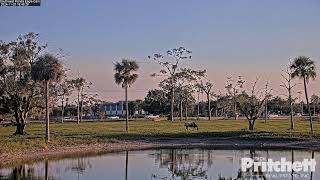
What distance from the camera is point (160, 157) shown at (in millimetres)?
38562

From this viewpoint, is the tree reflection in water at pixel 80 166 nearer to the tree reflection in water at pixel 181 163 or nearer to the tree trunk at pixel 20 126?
the tree reflection in water at pixel 181 163

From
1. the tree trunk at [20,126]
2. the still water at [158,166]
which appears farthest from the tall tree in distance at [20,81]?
the still water at [158,166]

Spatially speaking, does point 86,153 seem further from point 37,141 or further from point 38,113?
point 38,113

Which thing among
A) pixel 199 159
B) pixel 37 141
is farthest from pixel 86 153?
pixel 199 159

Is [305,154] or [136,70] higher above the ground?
[136,70]

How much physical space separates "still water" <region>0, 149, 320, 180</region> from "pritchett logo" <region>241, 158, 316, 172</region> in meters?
0.51

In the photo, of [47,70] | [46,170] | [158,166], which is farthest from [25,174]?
[47,70]

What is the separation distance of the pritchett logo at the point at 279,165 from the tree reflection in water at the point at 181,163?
102 inches

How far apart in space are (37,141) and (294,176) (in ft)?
84.4

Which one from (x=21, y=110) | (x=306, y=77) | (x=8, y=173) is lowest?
(x=8, y=173)

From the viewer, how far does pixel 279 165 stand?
32875 millimetres

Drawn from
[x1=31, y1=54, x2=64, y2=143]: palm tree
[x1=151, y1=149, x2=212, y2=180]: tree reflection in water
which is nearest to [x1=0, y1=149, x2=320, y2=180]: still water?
[x1=151, y1=149, x2=212, y2=180]: tree reflection in water

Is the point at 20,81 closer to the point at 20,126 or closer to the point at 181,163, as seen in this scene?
the point at 20,126

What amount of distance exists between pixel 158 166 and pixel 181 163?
2.23 metres
